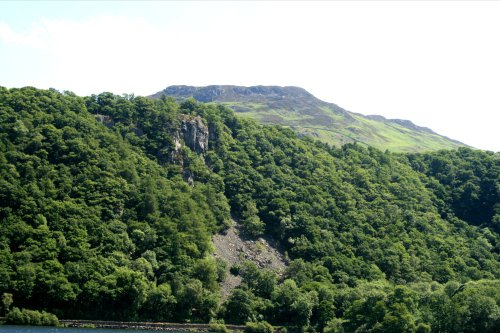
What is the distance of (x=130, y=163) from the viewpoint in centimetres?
17688

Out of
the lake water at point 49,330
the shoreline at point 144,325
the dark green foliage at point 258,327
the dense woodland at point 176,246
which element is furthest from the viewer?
the dark green foliage at point 258,327

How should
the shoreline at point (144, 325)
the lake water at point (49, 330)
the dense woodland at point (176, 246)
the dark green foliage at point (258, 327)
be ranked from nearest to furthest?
the lake water at point (49, 330), the shoreline at point (144, 325), the dense woodland at point (176, 246), the dark green foliage at point (258, 327)

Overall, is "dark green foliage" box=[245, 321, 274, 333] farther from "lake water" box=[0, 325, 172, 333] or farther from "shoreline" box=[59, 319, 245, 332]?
"lake water" box=[0, 325, 172, 333]

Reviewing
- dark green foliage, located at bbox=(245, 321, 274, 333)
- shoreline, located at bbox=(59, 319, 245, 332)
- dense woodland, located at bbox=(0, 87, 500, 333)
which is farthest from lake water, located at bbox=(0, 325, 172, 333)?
dark green foliage, located at bbox=(245, 321, 274, 333)

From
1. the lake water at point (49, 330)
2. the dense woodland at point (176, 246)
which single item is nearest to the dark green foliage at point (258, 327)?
the dense woodland at point (176, 246)

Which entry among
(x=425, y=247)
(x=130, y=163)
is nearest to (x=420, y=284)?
(x=425, y=247)

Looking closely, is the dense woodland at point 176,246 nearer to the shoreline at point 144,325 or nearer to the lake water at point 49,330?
the shoreline at point 144,325

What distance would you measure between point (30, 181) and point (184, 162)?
57179 mm

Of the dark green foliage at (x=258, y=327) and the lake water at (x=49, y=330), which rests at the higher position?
the lake water at (x=49, y=330)

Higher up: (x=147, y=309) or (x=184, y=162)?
(x=184, y=162)

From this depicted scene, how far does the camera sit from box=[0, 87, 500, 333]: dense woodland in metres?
127

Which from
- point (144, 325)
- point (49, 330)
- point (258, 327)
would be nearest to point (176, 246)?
point (144, 325)

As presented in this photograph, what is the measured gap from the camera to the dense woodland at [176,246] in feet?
416

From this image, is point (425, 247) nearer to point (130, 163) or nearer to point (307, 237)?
point (307, 237)
